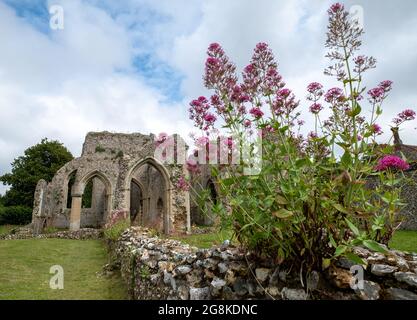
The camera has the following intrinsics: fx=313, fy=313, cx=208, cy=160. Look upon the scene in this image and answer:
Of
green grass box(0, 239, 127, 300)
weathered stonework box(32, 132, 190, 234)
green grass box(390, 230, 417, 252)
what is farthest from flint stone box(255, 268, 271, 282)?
weathered stonework box(32, 132, 190, 234)

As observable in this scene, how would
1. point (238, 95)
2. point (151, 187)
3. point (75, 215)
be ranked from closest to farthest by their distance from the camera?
point (238, 95)
point (75, 215)
point (151, 187)

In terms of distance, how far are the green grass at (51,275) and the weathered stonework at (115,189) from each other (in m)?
4.43

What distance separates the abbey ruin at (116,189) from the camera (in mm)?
18547

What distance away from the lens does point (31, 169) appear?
36.3 meters

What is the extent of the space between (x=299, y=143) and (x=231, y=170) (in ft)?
2.90

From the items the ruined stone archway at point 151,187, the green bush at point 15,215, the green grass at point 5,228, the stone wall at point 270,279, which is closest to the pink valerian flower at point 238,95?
the stone wall at point 270,279

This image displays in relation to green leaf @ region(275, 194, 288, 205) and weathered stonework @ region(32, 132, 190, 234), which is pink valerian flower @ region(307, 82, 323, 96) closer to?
green leaf @ region(275, 194, 288, 205)

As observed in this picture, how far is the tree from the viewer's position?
116ft

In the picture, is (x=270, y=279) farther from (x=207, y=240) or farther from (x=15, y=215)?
(x=15, y=215)

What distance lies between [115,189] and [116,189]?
367 millimetres

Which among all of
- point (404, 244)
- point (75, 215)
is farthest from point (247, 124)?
point (75, 215)

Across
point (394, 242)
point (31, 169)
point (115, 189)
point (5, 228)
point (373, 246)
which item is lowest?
point (5, 228)
